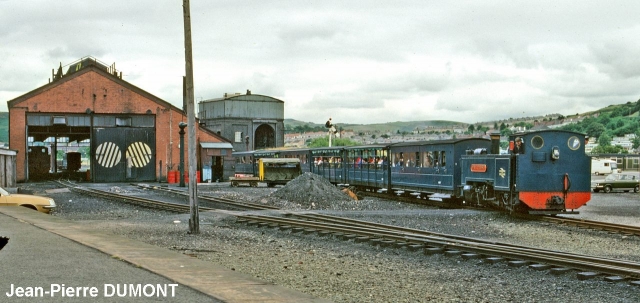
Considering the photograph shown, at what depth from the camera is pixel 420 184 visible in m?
31.2

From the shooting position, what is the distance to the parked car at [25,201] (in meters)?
22.5

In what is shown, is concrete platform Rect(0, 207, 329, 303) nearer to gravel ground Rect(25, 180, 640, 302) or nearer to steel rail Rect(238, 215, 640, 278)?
gravel ground Rect(25, 180, 640, 302)

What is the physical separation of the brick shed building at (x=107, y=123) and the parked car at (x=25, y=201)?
29975 mm

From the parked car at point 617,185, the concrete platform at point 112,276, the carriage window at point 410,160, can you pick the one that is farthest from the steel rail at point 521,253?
the parked car at point 617,185

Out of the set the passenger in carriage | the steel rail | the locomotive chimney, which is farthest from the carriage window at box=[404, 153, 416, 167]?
the steel rail

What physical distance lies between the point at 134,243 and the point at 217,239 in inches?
137

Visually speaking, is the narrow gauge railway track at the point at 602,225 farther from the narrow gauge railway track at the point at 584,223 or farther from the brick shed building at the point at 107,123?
the brick shed building at the point at 107,123

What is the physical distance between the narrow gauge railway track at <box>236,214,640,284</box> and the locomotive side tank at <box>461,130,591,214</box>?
19.5 ft

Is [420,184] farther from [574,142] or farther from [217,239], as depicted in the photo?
[217,239]

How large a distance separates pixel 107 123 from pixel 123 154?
2739 mm

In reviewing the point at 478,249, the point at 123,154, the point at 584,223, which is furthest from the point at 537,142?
the point at 123,154

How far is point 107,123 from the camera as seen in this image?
54562 millimetres

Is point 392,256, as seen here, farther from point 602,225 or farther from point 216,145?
point 216,145

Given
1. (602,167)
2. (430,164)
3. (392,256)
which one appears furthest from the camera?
(602,167)
